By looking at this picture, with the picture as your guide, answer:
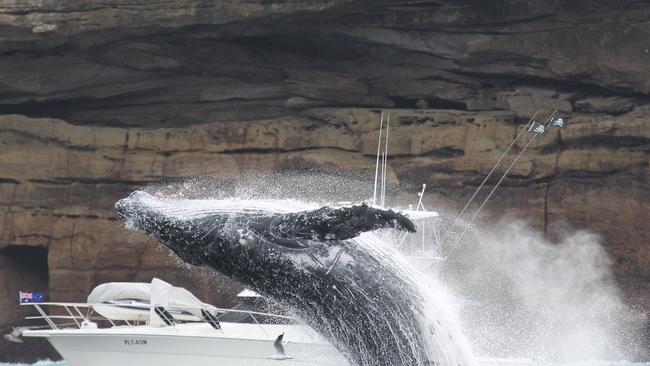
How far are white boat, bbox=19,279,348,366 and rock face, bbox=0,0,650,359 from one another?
755 cm

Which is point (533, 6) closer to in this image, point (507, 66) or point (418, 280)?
point (507, 66)

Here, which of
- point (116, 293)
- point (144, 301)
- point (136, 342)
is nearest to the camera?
point (136, 342)

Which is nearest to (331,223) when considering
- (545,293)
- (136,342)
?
(136,342)

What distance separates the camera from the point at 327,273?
43.2 ft

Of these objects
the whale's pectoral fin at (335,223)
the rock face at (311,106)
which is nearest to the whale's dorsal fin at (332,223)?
the whale's pectoral fin at (335,223)

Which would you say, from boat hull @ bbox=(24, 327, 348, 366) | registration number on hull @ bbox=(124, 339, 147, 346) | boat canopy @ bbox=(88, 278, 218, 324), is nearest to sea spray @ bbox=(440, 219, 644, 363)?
boat canopy @ bbox=(88, 278, 218, 324)

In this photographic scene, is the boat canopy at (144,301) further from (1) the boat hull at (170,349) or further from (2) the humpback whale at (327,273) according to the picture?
(2) the humpback whale at (327,273)

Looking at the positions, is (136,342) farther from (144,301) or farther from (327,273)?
(327,273)

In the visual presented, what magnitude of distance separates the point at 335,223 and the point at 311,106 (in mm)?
25679

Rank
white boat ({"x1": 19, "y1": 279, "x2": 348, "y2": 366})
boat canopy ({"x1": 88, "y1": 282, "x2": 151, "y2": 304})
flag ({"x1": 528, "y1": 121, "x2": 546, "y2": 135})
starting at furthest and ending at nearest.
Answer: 1. flag ({"x1": 528, "y1": 121, "x2": 546, "y2": 135})
2. boat canopy ({"x1": 88, "y1": 282, "x2": 151, "y2": 304})
3. white boat ({"x1": 19, "y1": 279, "x2": 348, "y2": 366})

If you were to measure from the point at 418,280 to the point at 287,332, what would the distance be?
48.2ft

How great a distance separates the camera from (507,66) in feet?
123

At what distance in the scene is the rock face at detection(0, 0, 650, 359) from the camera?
36.4 metres

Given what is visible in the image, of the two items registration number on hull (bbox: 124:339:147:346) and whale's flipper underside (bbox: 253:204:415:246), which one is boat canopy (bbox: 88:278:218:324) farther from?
whale's flipper underside (bbox: 253:204:415:246)
